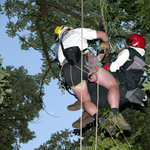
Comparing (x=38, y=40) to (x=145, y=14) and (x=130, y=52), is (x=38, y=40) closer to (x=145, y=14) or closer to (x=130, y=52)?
(x=145, y=14)

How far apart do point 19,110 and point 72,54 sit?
5137mm

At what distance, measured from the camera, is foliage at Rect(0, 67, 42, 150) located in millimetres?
8398

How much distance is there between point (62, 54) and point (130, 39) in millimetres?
1182

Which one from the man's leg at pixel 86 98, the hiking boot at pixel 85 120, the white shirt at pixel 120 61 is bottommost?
the hiking boot at pixel 85 120

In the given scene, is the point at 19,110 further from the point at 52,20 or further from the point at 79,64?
the point at 79,64

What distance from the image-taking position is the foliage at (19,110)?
8.40 m

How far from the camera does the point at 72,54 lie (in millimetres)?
4078

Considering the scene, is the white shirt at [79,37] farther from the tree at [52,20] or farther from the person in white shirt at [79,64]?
the tree at [52,20]

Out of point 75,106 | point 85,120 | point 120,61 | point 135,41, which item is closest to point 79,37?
point 120,61

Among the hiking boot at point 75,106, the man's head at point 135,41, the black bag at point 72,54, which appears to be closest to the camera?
the black bag at point 72,54

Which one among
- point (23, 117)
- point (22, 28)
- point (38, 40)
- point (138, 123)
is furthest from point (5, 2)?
point (138, 123)

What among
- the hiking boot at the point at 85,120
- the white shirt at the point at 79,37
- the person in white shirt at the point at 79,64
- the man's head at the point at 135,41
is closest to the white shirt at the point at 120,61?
the person in white shirt at the point at 79,64

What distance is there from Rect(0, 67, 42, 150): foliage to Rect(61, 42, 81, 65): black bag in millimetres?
4552

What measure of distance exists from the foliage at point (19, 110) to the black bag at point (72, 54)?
4.55 metres
